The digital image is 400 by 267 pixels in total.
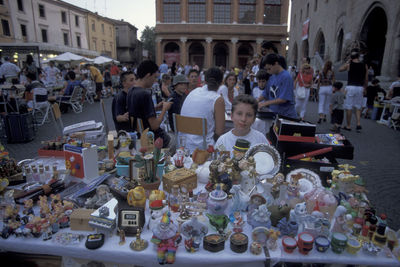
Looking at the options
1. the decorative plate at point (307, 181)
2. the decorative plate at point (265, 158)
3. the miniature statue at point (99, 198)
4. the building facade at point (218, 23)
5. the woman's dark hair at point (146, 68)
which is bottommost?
the miniature statue at point (99, 198)

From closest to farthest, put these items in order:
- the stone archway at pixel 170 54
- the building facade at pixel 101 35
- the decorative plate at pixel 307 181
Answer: the decorative plate at pixel 307 181, the stone archway at pixel 170 54, the building facade at pixel 101 35

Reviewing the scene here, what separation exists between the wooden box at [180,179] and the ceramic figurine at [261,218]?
0.55 m

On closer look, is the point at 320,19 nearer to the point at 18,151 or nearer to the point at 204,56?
the point at 204,56

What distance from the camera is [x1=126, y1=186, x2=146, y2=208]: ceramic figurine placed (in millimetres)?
1540

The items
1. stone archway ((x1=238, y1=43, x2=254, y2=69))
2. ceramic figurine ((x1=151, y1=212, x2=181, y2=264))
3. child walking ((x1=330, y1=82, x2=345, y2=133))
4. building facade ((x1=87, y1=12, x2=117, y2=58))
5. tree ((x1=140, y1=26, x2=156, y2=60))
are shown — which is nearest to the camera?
ceramic figurine ((x1=151, y1=212, x2=181, y2=264))

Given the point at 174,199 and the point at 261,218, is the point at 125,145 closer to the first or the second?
the point at 174,199

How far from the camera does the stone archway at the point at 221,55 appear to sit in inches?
1059

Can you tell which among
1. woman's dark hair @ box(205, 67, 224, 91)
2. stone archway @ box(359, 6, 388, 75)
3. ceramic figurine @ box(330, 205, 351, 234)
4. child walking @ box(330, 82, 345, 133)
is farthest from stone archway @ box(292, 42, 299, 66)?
ceramic figurine @ box(330, 205, 351, 234)

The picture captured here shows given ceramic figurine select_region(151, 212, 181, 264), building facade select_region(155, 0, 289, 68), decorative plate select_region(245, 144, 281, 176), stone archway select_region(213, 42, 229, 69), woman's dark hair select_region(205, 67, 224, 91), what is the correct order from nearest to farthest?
ceramic figurine select_region(151, 212, 181, 264), decorative plate select_region(245, 144, 281, 176), woman's dark hair select_region(205, 67, 224, 91), building facade select_region(155, 0, 289, 68), stone archway select_region(213, 42, 229, 69)

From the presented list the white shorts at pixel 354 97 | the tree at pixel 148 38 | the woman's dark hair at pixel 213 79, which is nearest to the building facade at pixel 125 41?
the tree at pixel 148 38

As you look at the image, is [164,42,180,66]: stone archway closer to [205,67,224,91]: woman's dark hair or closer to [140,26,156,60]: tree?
[205,67,224,91]: woman's dark hair

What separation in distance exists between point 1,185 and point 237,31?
25167 mm

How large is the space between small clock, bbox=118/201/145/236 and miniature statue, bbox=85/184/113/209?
0.25 m

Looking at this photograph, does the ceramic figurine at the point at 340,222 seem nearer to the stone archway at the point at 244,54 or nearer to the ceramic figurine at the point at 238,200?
the ceramic figurine at the point at 238,200
